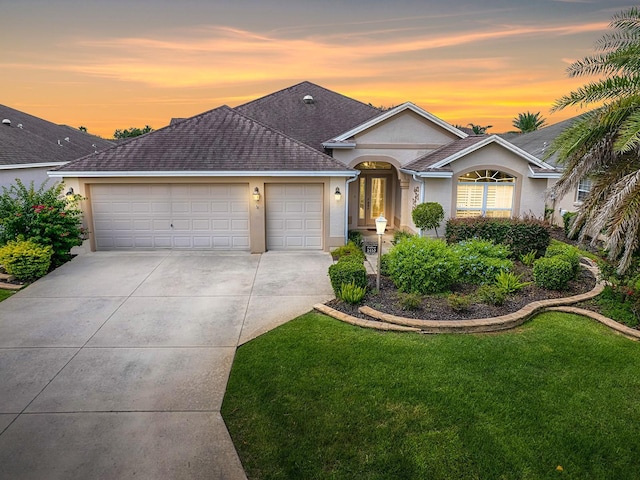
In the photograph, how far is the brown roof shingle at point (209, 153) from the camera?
13.7 m

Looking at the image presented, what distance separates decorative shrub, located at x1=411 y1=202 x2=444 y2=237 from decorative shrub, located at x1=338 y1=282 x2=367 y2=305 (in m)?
6.39

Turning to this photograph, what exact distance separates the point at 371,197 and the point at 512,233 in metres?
7.85

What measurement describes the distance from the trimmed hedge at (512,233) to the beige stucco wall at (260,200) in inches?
154

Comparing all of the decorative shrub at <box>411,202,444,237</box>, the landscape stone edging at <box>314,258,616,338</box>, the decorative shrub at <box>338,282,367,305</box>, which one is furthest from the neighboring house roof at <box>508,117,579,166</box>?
the decorative shrub at <box>338,282,367,305</box>

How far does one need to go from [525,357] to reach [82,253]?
1359 centimetres

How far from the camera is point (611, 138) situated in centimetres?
791

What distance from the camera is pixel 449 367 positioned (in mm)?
6453

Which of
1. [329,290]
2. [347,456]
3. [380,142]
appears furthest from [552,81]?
[347,456]

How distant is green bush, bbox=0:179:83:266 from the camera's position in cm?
1177

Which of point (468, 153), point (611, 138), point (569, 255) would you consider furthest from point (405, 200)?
point (611, 138)

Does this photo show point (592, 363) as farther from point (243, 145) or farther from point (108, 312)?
point (243, 145)

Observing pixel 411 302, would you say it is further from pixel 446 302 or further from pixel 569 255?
pixel 569 255

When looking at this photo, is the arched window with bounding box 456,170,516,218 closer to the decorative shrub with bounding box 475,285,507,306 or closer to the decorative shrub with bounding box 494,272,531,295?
the decorative shrub with bounding box 494,272,531,295

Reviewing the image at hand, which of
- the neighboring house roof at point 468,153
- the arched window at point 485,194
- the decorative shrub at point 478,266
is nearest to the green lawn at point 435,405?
the decorative shrub at point 478,266
